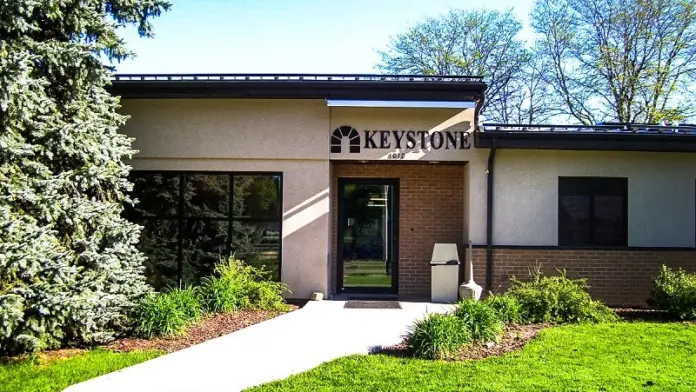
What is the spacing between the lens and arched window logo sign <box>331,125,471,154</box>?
36.8 ft

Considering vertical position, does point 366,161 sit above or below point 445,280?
above

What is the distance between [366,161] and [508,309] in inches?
177

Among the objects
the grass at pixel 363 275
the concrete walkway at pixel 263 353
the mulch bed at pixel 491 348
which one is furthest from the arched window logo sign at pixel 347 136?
the mulch bed at pixel 491 348

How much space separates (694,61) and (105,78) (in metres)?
27.0

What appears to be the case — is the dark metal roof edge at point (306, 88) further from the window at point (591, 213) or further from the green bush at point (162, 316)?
the green bush at point (162, 316)

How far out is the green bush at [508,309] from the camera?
8320 mm

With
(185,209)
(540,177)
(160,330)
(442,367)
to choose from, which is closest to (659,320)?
Answer: (540,177)

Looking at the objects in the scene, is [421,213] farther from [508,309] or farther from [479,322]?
[479,322]

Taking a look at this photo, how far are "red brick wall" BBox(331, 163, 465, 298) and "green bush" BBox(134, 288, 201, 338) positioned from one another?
180 inches

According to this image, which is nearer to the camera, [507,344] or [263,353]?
[263,353]

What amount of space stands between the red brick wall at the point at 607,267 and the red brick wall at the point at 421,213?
1463mm

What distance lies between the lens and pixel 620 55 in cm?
2755

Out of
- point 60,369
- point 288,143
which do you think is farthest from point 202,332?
point 288,143

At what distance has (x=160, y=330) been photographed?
25.0 feet
